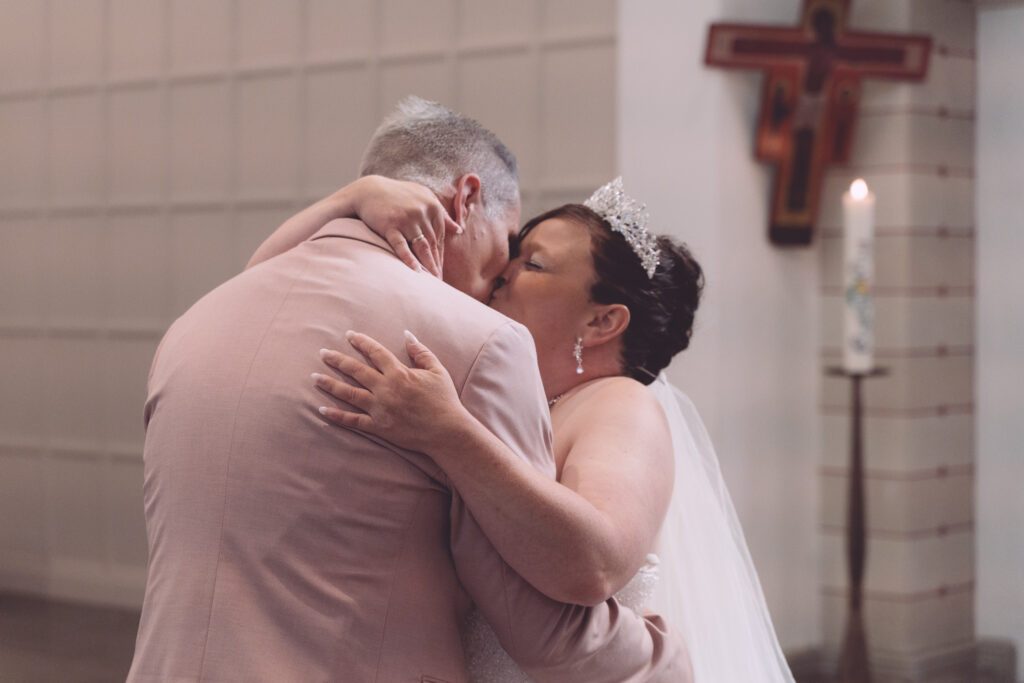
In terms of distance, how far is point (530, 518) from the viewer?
166 centimetres

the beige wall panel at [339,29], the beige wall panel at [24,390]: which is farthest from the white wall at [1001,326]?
the beige wall panel at [24,390]

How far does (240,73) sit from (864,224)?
3481mm

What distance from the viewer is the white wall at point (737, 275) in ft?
16.0

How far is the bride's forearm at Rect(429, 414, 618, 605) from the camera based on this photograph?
64.0 inches

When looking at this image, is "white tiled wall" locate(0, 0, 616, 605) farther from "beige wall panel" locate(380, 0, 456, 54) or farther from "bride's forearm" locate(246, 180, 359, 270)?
"bride's forearm" locate(246, 180, 359, 270)

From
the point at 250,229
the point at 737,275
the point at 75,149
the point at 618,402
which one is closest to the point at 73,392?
the point at 75,149

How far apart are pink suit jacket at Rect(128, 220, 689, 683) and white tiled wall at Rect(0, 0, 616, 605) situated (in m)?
3.46

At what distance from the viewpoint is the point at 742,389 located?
4961mm

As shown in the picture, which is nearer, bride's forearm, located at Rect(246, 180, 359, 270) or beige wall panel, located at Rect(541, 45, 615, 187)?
bride's forearm, located at Rect(246, 180, 359, 270)

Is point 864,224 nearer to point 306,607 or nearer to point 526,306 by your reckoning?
point 526,306

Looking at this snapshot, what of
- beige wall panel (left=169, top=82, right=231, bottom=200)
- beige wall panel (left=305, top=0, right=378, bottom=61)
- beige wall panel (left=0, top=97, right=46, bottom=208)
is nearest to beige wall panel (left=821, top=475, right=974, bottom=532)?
beige wall panel (left=305, top=0, right=378, bottom=61)

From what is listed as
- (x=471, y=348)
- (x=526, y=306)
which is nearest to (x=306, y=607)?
(x=471, y=348)

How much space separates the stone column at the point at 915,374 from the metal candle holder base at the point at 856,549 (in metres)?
1.64

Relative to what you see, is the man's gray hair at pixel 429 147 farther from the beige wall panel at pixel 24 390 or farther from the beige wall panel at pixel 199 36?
the beige wall panel at pixel 24 390
